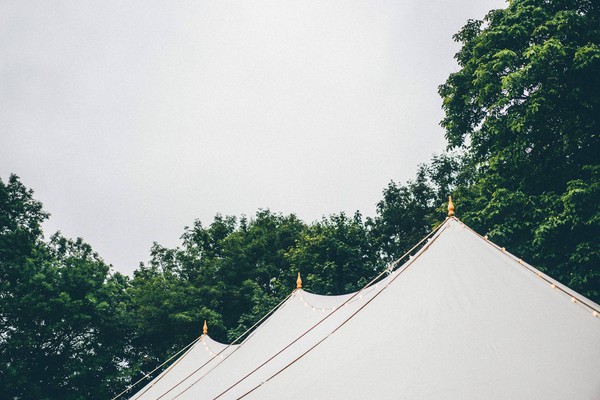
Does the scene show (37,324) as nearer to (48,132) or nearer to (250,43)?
(48,132)

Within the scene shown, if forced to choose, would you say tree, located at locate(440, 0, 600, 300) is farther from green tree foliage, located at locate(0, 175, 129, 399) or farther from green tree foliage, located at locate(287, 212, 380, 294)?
green tree foliage, located at locate(0, 175, 129, 399)

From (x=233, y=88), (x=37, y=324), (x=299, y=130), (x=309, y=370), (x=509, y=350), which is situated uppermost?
(x=233, y=88)

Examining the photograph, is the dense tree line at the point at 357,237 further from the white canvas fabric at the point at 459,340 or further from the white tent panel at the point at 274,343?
the white canvas fabric at the point at 459,340

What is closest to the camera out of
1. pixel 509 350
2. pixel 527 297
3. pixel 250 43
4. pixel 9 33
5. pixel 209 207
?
pixel 509 350

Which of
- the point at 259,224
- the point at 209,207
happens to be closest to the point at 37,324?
the point at 259,224

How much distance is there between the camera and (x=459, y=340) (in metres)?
3.85

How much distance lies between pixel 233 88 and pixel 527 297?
70.7 feet

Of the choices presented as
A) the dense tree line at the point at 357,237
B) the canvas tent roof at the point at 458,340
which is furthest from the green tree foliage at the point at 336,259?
the canvas tent roof at the point at 458,340

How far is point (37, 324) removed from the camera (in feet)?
54.6

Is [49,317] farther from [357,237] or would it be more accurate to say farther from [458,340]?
[458,340]

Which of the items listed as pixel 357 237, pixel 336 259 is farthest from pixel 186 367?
pixel 357 237

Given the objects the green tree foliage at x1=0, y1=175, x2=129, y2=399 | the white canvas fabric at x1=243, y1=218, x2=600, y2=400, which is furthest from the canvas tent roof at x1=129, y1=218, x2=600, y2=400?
the green tree foliage at x1=0, y1=175, x2=129, y2=399

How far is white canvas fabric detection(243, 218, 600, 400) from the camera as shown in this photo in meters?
3.42

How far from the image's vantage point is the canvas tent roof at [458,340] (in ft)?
11.2
